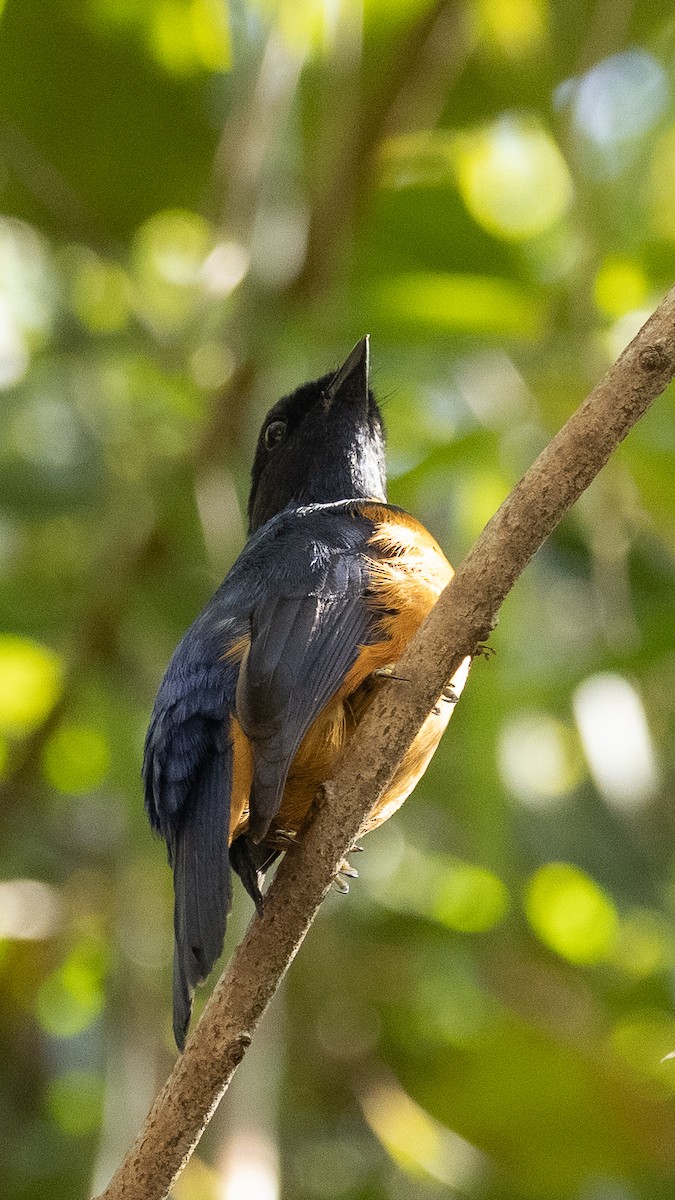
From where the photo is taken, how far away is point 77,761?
563 cm

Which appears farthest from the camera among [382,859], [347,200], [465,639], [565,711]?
[382,859]

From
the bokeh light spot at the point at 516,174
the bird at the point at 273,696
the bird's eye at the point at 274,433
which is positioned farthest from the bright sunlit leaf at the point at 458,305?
the bird at the point at 273,696

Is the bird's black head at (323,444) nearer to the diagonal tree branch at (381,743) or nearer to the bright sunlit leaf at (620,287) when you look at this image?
the bright sunlit leaf at (620,287)

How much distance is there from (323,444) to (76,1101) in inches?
112

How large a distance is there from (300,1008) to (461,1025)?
667mm

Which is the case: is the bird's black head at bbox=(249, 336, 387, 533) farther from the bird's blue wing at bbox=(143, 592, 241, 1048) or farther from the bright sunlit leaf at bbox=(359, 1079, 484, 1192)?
the bright sunlit leaf at bbox=(359, 1079, 484, 1192)

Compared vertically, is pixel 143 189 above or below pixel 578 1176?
above

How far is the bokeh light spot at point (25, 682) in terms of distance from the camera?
504cm

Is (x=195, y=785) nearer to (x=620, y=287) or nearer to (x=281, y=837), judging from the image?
(x=281, y=837)

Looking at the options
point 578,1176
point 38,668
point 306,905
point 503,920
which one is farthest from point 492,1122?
point 306,905

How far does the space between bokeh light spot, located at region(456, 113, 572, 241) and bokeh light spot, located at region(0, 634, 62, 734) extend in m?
2.16

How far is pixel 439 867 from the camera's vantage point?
562 centimetres

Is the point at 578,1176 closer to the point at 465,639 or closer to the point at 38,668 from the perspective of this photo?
the point at 38,668

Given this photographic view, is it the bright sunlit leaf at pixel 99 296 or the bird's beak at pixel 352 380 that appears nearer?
Answer: the bird's beak at pixel 352 380
